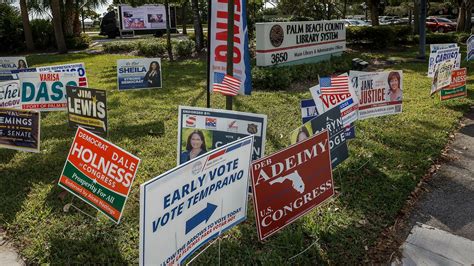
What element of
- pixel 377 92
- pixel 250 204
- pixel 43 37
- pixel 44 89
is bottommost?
pixel 250 204

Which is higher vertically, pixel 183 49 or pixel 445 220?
pixel 183 49

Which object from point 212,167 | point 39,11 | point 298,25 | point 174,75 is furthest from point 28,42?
point 212,167

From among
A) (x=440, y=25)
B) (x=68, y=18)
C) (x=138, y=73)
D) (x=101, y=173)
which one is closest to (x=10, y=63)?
(x=138, y=73)

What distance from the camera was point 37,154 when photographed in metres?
5.96

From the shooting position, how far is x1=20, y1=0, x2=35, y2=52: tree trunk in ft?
70.2

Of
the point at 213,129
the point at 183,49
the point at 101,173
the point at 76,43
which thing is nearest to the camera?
the point at 101,173

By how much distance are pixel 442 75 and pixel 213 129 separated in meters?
6.15

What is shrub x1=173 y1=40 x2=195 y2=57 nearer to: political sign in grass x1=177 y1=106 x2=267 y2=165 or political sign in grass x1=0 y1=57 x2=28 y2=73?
political sign in grass x1=0 y1=57 x2=28 y2=73

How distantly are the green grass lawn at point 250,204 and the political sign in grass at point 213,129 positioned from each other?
84cm

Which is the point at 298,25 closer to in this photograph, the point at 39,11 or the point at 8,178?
the point at 8,178

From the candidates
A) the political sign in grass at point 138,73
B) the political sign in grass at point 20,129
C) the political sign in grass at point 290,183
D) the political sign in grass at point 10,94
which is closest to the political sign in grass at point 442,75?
the political sign in grass at point 290,183

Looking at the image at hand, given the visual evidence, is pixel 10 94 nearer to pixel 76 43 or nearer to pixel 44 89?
pixel 44 89

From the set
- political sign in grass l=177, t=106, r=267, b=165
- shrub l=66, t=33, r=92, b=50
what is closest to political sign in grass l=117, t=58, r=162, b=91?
political sign in grass l=177, t=106, r=267, b=165

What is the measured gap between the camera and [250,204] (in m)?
4.54
